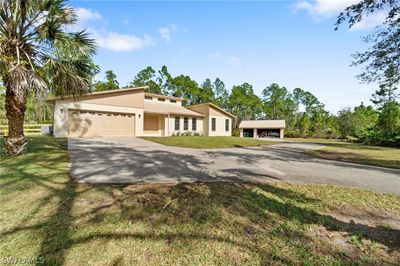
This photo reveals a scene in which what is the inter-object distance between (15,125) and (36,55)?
290cm

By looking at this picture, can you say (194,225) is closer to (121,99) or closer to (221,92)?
(121,99)

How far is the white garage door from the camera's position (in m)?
17.8

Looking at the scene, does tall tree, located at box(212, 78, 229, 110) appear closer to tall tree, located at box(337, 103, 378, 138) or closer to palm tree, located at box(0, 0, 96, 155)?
tall tree, located at box(337, 103, 378, 138)

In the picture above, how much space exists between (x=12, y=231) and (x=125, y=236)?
65.7 inches

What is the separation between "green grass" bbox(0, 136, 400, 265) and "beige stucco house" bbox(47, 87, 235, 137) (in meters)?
11.5

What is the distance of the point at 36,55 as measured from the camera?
8422 mm

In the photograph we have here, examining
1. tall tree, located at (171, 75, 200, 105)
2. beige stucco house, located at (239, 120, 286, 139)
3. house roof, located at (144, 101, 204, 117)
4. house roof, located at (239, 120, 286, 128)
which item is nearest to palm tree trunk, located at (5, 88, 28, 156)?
house roof, located at (144, 101, 204, 117)

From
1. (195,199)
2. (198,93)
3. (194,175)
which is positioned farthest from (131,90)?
(198,93)

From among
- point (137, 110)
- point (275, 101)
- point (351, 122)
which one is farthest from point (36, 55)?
point (275, 101)

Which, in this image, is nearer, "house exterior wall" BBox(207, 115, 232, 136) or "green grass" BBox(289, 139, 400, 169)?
"green grass" BBox(289, 139, 400, 169)

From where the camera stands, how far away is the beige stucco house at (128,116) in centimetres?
1753

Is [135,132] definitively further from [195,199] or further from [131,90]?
[195,199]

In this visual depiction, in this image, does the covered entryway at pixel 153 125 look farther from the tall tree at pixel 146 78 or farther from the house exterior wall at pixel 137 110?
the tall tree at pixel 146 78

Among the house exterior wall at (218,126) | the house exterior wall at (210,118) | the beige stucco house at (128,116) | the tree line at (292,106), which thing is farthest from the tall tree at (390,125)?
the beige stucco house at (128,116)
